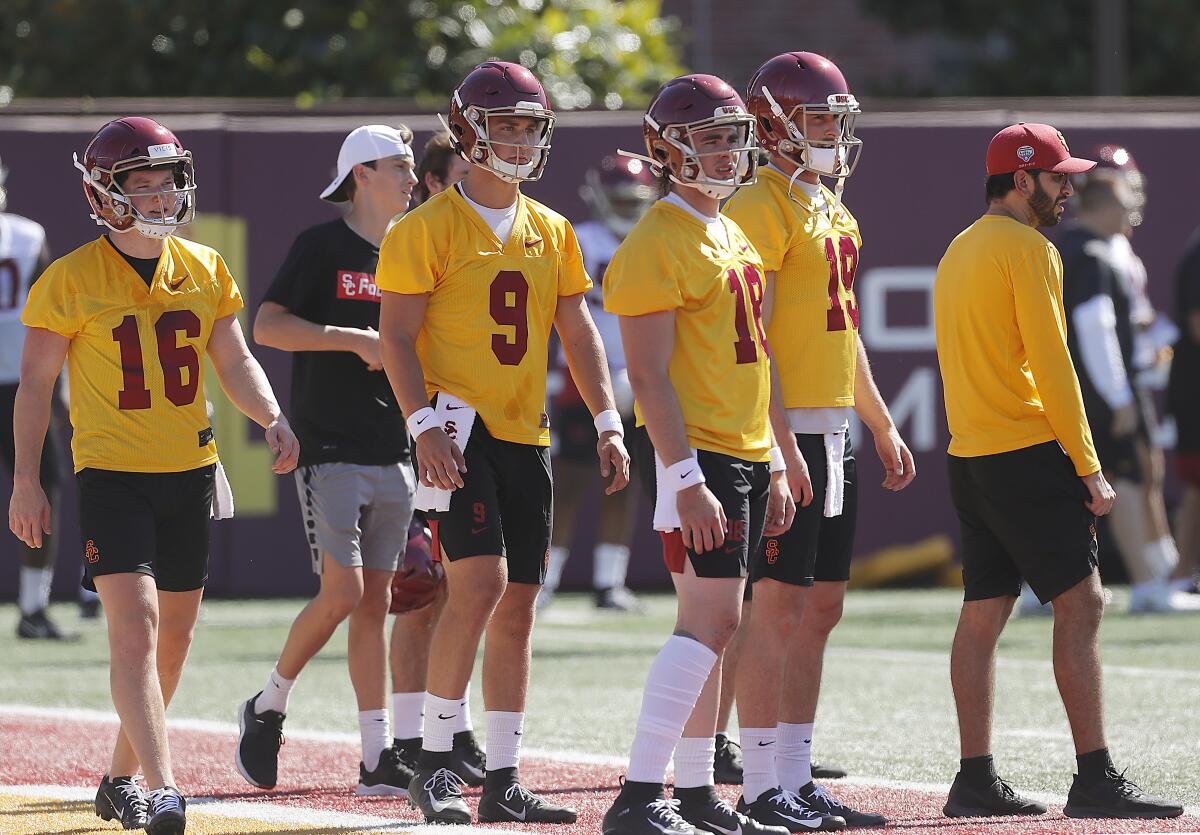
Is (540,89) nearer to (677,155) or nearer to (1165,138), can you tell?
(677,155)

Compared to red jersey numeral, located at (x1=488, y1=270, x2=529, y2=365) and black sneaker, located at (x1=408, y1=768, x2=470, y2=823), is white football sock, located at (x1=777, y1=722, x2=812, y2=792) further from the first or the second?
red jersey numeral, located at (x1=488, y1=270, x2=529, y2=365)

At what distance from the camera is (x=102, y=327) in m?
5.86

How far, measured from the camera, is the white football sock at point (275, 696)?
22.2ft

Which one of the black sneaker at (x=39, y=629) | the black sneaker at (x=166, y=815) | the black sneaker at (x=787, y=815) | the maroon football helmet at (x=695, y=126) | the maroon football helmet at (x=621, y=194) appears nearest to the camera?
the black sneaker at (x=166, y=815)

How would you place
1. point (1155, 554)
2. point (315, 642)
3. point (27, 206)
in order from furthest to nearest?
point (27, 206), point (1155, 554), point (315, 642)

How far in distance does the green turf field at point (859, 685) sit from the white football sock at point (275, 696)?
1135mm

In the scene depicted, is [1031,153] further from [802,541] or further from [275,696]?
[275,696]

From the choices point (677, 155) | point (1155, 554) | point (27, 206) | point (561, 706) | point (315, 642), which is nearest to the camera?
point (677, 155)

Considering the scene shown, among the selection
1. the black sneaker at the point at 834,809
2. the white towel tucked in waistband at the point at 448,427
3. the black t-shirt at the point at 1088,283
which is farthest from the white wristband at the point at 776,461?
the black t-shirt at the point at 1088,283

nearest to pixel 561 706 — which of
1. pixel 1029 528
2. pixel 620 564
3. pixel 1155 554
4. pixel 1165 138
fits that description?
pixel 1029 528

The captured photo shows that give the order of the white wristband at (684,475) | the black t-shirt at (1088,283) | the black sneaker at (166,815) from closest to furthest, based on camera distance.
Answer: the white wristband at (684,475)
the black sneaker at (166,815)
the black t-shirt at (1088,283)

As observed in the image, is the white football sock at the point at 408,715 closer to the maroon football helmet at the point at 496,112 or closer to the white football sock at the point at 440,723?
the white football sock at the point at 440,723

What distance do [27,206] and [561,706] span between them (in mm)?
5826

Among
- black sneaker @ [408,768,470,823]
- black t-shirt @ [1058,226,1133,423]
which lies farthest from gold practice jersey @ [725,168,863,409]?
black t-shirt @ [1058,226,1133,423]
